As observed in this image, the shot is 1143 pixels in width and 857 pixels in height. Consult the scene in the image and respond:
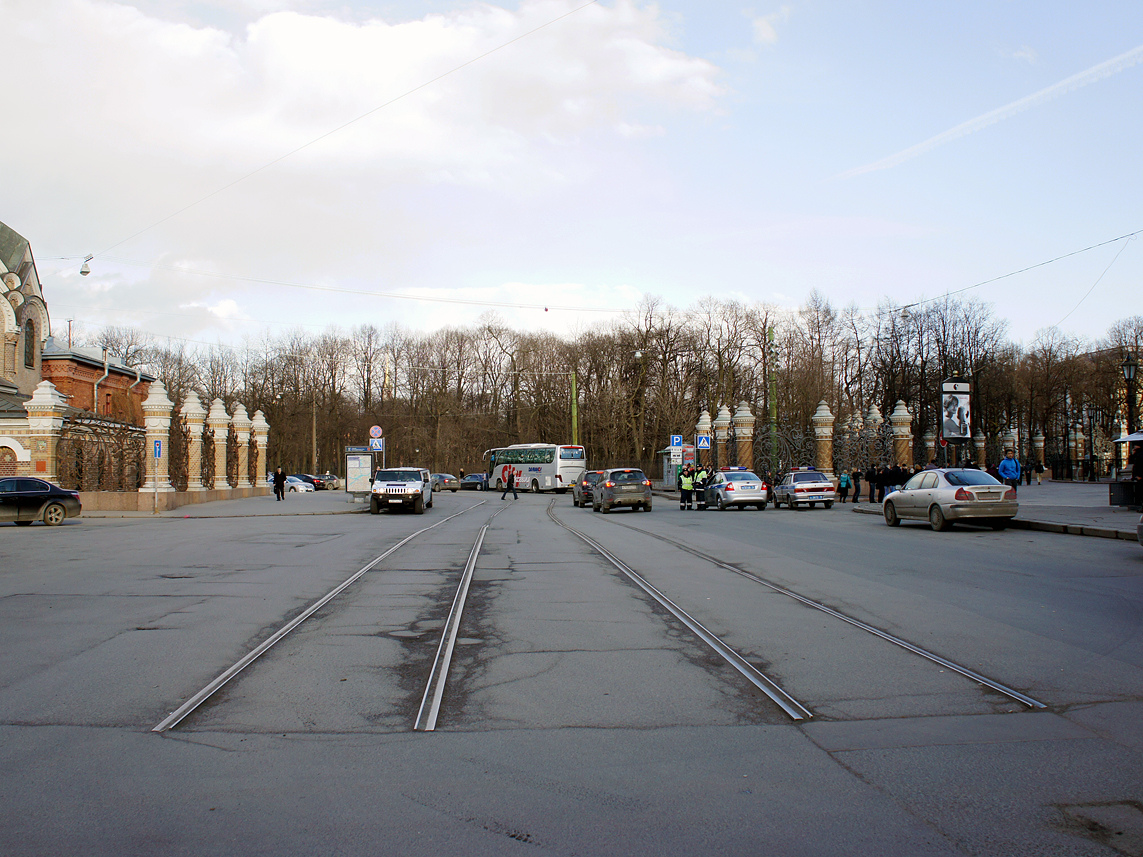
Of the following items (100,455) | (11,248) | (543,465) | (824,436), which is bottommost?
(543,465)

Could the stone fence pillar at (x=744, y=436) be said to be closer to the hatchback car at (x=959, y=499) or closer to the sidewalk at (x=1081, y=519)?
the sidewalk at (x=1081, y=519)

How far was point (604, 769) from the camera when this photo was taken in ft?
14.5

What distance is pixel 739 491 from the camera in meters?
31.0

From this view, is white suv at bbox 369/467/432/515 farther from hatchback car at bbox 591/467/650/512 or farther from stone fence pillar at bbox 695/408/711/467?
stone fence pillar at bbox 695/408/711/467

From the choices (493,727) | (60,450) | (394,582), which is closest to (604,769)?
(493,727)

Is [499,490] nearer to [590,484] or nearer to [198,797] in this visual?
[590,484]

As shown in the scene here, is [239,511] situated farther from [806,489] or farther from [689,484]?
[806,489]

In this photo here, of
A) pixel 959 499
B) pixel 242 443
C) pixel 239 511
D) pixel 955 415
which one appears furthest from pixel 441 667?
pixel 242 443

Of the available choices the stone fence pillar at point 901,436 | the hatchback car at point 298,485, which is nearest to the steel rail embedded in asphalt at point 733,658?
the stone fence pillar at point 901,436

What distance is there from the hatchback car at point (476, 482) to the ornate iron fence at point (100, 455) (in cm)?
3288

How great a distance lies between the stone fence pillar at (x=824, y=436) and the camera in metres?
38.6

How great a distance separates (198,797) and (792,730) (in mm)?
3207

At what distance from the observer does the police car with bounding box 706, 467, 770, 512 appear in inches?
1220

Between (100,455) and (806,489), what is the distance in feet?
88.6
